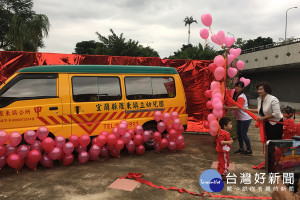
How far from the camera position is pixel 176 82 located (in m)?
6.34

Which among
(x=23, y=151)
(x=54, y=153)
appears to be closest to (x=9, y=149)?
(x=23, y=151)

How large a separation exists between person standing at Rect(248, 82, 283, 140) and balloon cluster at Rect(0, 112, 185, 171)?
195 cm

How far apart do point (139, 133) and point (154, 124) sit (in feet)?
2.45

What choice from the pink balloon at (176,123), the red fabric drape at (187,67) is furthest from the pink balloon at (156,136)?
the red fabric drape at (187,67)

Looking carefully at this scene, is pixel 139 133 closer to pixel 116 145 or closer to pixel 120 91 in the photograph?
pixel 116 145

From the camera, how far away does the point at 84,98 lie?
5.07 metres

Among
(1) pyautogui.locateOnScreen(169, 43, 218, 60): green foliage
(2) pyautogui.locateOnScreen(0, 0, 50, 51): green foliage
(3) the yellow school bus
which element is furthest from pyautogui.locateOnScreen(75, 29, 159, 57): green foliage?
(3) the yellow school bus

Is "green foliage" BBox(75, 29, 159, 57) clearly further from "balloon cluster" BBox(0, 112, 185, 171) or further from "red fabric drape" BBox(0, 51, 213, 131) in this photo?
"balloon cluster" BBox(0, 112, 185, 171)

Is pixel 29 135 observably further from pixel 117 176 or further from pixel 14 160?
pixel 117 176

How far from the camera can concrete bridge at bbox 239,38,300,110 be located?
18.2 metres

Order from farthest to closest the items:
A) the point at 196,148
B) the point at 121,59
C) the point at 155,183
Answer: the point at 121,59
the point at 196,148
the point at 155,183

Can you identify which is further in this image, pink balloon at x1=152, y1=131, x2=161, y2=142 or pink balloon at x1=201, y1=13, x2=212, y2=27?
pink balloon at x1=152, y1=131, x2=161, y2=142

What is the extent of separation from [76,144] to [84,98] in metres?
0.99

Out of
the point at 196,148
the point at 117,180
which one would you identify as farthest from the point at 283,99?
the point at 117,180
